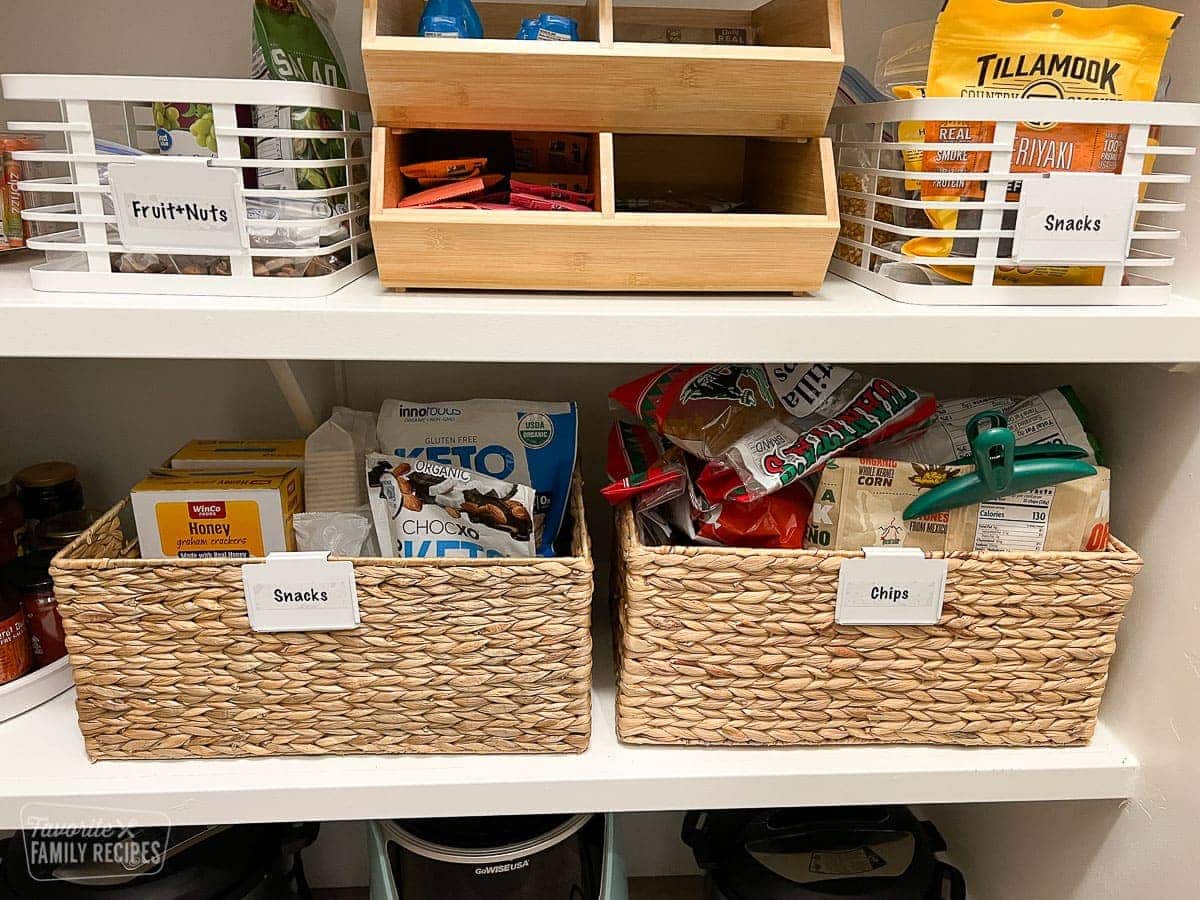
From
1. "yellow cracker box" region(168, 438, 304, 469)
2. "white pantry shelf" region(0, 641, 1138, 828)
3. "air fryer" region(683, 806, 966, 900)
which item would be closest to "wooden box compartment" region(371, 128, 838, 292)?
"yellow cracker box" region(168, 438, 304, 469)

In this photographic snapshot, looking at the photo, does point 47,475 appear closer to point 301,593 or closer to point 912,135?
point 301,593

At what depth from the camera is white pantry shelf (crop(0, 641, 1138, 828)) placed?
759 mm

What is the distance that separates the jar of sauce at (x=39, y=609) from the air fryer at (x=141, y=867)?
175 mm

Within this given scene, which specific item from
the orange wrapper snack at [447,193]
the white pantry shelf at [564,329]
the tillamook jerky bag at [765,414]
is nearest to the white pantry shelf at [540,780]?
the tillamook jerky bag at [765,414]

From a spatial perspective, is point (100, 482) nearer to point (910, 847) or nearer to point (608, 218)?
point (608, 218)

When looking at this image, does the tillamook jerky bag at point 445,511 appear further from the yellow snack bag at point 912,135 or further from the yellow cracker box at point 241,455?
the yellow snack bag at point 912,135

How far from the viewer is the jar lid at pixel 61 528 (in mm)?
945

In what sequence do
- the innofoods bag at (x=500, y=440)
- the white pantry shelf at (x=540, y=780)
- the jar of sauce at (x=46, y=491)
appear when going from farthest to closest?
the jar of sauce at (x=46, y=491), the innofoods bag at (x=500, y=440), the white pantry shelf at (x=540, y=780)

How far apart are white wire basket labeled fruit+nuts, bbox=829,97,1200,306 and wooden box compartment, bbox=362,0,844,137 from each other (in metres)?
0.09

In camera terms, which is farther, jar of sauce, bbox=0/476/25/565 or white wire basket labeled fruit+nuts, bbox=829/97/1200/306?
jar of sauce, bbox=0/476/25/565

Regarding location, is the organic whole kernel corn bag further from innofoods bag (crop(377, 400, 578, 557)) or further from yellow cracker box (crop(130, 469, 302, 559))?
yellow cracker box (crop(130, 469, 302, 559))

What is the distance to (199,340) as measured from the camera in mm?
658

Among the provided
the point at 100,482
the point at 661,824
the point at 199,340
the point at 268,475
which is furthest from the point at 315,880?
the point at 199,340

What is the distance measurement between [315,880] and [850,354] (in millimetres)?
1048
